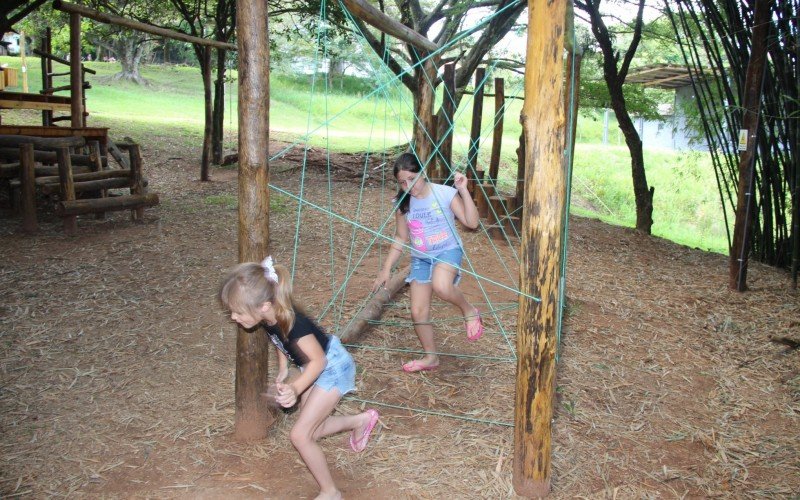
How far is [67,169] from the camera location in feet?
21.2

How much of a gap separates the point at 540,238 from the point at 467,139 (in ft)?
44.8

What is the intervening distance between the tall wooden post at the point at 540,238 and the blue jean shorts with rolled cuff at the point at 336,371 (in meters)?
0.65

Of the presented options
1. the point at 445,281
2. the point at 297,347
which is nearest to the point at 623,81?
the point at 445,281

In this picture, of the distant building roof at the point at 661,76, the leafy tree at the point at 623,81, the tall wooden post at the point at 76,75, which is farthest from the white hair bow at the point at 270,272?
the distant building roof at the point at 661,76

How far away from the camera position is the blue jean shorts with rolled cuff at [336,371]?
2.59 m

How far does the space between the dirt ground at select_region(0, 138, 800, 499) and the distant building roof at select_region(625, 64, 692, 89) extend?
23.1ft

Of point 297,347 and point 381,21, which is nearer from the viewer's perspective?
point 297,347

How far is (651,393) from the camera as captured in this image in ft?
12.2

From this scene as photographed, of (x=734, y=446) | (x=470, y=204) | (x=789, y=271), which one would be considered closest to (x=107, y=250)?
(x=470, y=204)

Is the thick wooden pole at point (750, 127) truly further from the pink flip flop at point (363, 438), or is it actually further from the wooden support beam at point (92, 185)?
the wooden support beam at point (92, 185)

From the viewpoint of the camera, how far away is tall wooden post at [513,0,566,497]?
7.77ft

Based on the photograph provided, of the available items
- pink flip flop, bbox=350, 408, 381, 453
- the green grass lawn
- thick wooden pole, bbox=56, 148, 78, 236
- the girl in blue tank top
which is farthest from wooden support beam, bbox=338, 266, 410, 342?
the green grass lawn

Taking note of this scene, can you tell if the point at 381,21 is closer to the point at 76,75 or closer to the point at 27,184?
the point at 27,184

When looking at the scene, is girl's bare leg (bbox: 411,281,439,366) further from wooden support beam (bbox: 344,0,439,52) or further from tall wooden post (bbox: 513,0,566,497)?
wooden support beam (bbox: 344,0,439,52)
